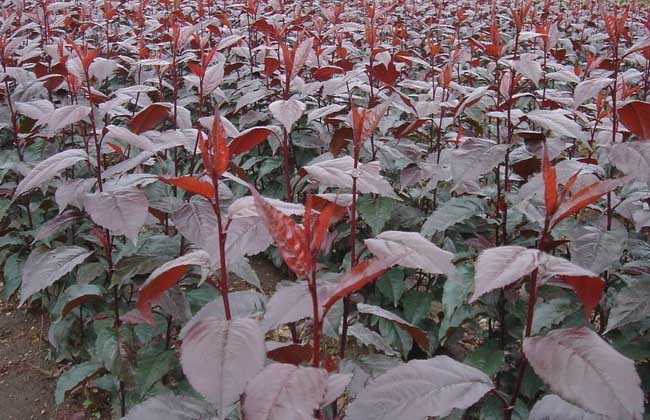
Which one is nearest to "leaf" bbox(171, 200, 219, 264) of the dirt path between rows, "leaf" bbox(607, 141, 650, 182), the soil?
"leaf" bbox(607, 141, 650, 182)

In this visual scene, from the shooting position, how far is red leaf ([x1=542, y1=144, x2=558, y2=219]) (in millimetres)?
1148

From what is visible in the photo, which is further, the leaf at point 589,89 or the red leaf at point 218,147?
the leaf at point 589,89

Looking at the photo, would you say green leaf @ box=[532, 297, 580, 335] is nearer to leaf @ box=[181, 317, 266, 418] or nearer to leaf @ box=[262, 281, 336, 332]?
leaf @ box=[262, 281, 336, 332]

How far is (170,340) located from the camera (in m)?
2.35

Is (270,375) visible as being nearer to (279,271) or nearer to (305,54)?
(305,54)

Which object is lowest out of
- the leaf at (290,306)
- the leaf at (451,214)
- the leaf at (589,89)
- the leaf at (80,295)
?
the leaf at (80,295)

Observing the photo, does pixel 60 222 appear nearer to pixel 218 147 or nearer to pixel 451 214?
pixel 218 147

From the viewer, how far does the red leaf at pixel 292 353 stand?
1.25 metres

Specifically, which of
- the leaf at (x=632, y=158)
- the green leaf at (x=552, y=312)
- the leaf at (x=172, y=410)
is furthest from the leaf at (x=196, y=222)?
the leaf at (x=632, y=158)

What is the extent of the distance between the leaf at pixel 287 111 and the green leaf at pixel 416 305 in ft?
3.22

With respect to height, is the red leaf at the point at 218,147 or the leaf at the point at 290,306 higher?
the red leaf at the point at 218,147

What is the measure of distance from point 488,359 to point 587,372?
3.91 feet

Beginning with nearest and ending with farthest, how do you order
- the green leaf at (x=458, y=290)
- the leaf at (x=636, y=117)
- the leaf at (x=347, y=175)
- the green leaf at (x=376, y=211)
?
the leaf at (x=347, y=175) → the leaf at (x=636, y=117) → the green leaf at (x=458, y=290) → the green leaf at (x=376, y=211)

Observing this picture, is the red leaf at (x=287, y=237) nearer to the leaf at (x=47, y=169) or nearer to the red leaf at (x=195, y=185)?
the red leaf at (x=195, y=185)
